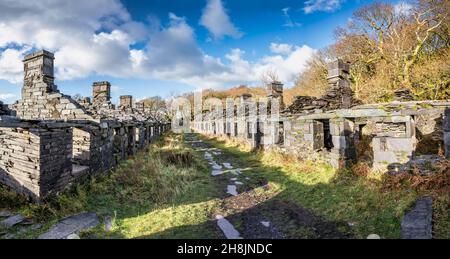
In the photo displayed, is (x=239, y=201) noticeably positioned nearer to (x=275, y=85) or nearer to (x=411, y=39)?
(x=275, y=85)

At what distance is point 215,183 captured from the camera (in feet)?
25.8

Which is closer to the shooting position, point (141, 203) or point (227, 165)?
point (141, 203)

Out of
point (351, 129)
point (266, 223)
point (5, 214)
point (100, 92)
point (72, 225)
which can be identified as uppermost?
point (100, 92)

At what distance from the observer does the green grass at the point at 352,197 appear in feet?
13.6

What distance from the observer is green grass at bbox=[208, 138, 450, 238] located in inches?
163

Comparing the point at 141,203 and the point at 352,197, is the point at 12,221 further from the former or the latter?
the point at 352,197

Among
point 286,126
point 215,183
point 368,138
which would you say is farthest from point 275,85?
point 215,183

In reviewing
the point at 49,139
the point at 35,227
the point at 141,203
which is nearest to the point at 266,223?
the point at 141,203

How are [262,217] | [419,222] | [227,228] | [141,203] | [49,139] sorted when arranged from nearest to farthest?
1. [419,222]
2. [227,228]
3. [262,217]
4. [49,139]
5. [141,203]

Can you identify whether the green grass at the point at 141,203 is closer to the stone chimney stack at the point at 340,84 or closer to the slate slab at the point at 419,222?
the slate slab at the point at 419,222

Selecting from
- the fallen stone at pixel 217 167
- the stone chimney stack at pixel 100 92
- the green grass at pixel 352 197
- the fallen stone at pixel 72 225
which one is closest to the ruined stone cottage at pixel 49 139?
the fallen stone at pixel 72 225

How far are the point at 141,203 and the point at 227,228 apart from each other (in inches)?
93.2

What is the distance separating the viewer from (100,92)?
1439 cm
